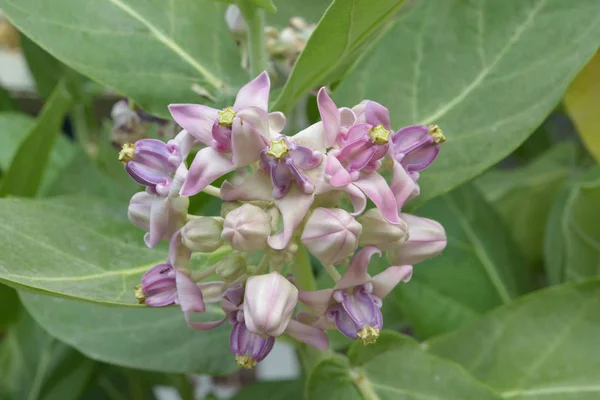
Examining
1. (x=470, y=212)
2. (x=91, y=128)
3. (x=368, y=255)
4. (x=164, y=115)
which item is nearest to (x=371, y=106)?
(x=368, y=255)

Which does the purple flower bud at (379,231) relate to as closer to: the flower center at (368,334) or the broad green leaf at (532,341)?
the flower center at (368,334)

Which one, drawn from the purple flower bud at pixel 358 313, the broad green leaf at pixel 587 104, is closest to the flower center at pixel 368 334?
the purple flower bud at pixel 358 313

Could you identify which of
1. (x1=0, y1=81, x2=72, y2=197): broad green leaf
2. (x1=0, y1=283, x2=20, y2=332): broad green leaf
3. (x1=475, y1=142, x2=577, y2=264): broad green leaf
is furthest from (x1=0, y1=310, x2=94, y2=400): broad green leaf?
(x1=475, y1=142, x2=577, y2=264): broad green leaf

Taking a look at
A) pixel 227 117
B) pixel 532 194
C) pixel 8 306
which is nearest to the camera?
pixel 227 117

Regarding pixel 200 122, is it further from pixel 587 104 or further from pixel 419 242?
pixel 587 104

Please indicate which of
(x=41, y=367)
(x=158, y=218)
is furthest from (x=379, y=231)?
(x=41, y=367)

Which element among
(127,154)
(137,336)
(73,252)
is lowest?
(137,336)

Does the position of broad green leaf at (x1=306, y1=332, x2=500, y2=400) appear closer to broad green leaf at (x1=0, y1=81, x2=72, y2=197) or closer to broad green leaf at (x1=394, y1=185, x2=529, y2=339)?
broad green leaf at (x1=394, y1=185, x2=529, y2=339)
